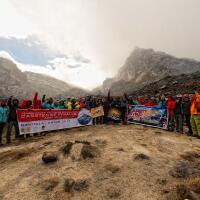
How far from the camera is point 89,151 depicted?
994 centimetres

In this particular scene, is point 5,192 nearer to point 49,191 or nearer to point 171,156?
point 49,191

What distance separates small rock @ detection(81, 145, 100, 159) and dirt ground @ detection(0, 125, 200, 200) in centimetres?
23

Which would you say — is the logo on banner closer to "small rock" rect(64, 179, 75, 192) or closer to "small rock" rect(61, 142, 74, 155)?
"small rock" rect(61, 142, 74, 155)

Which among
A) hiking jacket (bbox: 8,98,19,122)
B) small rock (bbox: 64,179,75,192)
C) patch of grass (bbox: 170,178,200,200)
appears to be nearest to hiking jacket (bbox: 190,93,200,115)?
patch of grass (bbox: 170,178,200,200)

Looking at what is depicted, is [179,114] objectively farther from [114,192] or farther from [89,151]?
[114,192]

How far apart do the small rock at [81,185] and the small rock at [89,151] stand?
172 cm

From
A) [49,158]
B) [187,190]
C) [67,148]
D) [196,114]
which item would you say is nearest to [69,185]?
[49,158]

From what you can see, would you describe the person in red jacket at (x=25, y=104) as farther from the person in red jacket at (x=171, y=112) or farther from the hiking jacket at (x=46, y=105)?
the person in red jacket at (x=171, y=112)

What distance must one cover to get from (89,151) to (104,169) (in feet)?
4.73

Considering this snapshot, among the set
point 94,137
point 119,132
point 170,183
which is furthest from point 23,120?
point 170,183

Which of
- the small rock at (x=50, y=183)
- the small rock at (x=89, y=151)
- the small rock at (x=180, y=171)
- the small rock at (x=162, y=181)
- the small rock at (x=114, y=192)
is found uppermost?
the small rock at (x=89, y=151)

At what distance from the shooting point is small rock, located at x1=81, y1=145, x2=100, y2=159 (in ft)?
31.8

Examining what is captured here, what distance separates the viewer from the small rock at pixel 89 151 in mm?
9680

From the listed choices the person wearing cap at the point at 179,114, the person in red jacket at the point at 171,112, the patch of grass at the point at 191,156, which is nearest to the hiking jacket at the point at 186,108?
the person wearing cap at the point at 179,114
